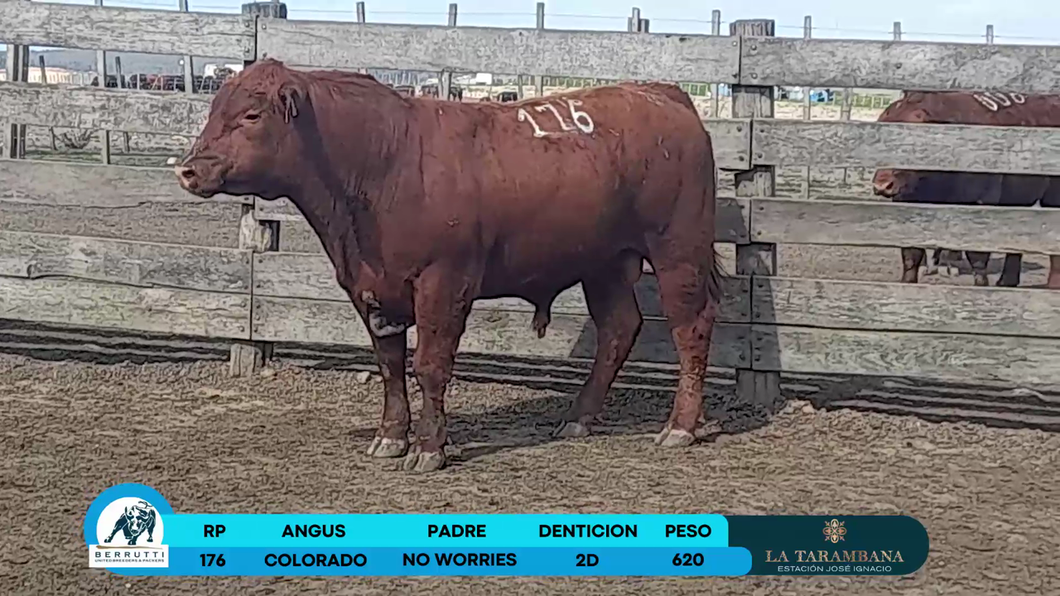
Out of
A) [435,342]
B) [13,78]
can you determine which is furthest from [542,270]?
[13,78]

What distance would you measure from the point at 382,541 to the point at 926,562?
5.90 feet

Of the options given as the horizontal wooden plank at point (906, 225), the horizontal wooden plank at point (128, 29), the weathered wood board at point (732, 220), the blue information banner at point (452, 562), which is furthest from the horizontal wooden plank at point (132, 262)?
the blue information banner at point (452, 562)

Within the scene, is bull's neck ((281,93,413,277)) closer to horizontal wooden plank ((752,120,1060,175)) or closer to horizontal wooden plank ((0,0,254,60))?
horizontal wooden plank ((0,0,254,60))

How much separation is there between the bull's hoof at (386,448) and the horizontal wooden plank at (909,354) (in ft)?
6.32

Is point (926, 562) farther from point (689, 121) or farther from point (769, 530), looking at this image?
point (689, 121)

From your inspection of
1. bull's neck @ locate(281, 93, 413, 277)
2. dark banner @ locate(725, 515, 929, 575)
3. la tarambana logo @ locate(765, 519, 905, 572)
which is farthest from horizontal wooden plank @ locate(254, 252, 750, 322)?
la tarambana logo @ locate(765, 519, 905, 572)

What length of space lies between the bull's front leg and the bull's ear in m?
0.92

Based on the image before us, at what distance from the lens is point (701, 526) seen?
4484mm

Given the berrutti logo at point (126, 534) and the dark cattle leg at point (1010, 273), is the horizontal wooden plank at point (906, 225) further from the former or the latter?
the berrutti logo at point (126, 534)

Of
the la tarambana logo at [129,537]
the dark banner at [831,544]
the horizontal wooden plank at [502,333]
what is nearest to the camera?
the la tarambana logo at [129,537]

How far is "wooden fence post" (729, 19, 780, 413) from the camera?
6590 millimetres

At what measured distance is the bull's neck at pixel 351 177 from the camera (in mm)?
5395

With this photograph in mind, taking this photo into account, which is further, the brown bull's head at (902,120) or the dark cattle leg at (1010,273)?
the dark cattle leg at (1010,273)

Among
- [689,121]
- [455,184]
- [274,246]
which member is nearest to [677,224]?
[689,121]
